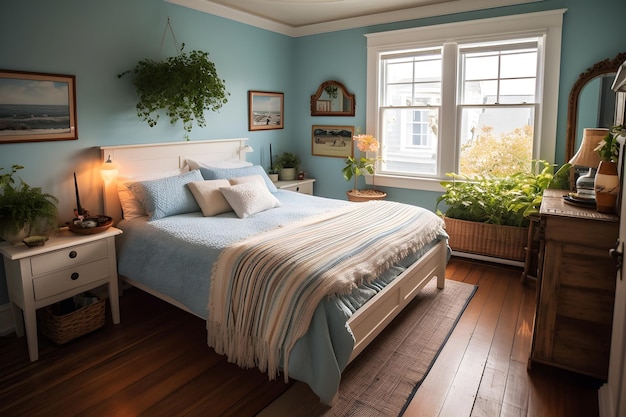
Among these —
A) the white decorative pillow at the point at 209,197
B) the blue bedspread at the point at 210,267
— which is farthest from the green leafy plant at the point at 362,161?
the white decorative pillow at the point at 209,197

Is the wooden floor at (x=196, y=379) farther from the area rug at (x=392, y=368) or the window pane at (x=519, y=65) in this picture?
the window pane at (x=519, y=65)

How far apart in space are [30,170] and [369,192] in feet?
10.9

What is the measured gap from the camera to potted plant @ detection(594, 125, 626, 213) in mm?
2309

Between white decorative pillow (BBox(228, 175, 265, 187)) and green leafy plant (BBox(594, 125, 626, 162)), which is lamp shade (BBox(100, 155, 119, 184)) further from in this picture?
green leafy plant (BBox(594, 125, 626, 162))

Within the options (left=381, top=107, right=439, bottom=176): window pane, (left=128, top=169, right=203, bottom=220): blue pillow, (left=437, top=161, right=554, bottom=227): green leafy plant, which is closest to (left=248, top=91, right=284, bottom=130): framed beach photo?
(left=381, top=107, right=439, bottom=176): window pane

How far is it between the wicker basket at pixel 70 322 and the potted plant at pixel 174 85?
5.46 feet

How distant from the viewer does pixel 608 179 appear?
232cm

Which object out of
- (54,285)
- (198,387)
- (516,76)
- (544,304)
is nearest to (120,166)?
(54,285)

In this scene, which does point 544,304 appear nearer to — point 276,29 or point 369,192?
point 369,192

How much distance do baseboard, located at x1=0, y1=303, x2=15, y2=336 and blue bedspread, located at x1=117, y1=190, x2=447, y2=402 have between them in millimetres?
756

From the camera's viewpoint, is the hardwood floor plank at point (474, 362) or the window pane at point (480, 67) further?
Result: the window pane at point (480, 67)

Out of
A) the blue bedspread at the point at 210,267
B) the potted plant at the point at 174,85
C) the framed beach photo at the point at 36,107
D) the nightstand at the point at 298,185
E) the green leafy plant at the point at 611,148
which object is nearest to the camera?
the blue bedspread at the point at 210,267

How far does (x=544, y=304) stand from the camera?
8.00 feet

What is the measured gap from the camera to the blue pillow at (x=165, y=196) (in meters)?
3.34
